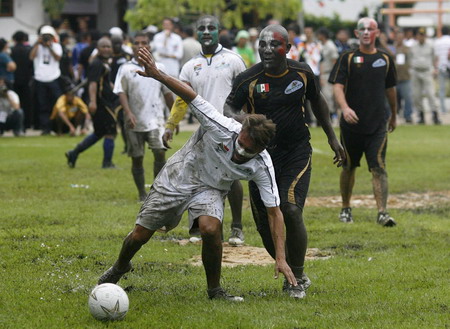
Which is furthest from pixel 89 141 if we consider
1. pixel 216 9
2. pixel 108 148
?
pixel 216 9

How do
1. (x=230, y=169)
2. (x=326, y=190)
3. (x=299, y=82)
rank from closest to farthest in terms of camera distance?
(x=230, y=169)
(x=299, y=82)
(x=326, y=190)

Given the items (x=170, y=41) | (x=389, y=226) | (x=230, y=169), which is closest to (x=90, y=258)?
(x=230, y=169)

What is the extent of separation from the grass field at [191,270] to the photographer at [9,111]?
7.42 meters

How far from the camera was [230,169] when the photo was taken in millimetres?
7082

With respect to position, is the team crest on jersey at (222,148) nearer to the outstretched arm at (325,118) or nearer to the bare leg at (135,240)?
the bare leg at (135,240)

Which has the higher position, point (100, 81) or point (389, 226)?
point (100, 81)

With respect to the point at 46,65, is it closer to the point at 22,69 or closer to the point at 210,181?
the point at 22,69

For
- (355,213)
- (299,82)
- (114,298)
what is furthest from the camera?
(355,213)

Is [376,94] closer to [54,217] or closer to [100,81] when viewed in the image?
[54,217]

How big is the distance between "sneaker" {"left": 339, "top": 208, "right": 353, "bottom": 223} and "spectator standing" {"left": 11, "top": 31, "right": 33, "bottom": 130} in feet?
44.0

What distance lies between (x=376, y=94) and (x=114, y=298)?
5.41m

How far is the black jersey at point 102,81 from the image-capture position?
1545cm

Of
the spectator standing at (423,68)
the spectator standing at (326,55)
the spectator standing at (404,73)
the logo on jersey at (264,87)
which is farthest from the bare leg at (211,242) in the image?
the spectator standing at (423,68)

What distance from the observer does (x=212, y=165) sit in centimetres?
721
